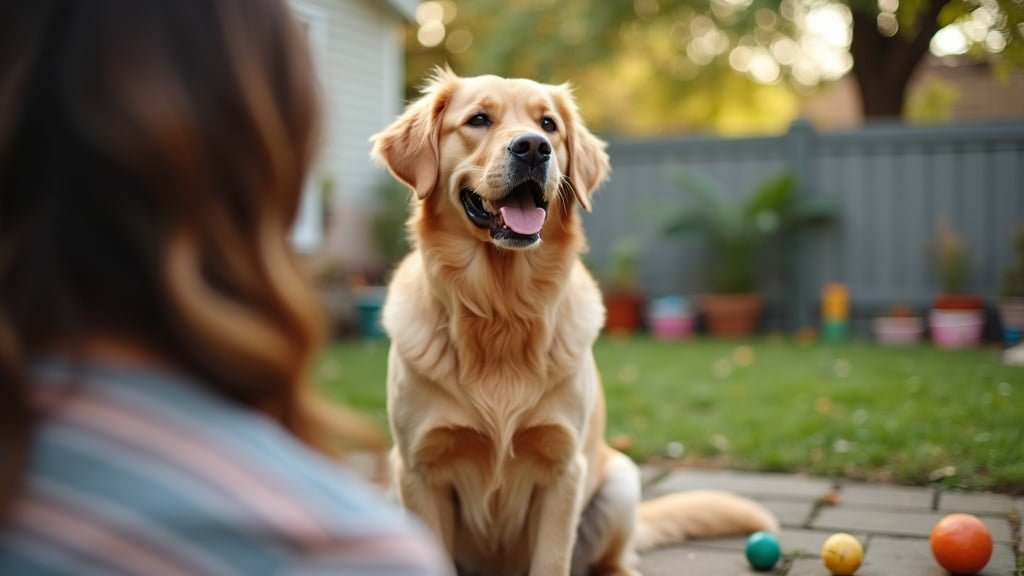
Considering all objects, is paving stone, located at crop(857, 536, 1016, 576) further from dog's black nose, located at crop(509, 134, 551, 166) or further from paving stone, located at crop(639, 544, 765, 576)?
dog's black nose, located at crop(509, 134, 551, 166)

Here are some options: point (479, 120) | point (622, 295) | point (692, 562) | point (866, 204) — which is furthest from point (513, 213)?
point (866, 204)

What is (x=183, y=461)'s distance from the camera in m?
0.89

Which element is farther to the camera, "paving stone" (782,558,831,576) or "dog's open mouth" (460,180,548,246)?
"paving stone" (782,558,831,576)

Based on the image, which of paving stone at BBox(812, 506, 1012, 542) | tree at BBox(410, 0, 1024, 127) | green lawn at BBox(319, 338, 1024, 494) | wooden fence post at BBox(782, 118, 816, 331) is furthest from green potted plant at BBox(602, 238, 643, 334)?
paving stone at BBox(812, 506, 1012, 542)

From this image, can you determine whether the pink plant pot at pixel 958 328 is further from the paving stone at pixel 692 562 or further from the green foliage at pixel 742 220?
the paving stone at pixel 692 562

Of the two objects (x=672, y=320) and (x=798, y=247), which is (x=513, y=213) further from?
(x=798, y=247)

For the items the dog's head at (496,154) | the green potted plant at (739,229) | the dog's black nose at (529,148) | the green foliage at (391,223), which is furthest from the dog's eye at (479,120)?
the green foliage at (391,223)

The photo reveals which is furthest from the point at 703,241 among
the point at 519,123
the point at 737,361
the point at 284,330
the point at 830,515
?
the point at 284,330

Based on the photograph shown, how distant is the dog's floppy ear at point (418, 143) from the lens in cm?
314

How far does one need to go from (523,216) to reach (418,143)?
0.48 m

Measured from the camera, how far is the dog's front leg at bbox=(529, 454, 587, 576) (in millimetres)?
2766

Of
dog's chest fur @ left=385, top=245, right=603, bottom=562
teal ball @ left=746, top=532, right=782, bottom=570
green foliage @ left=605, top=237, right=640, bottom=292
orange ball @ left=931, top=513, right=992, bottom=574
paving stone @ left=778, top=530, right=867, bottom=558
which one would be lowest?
green foliage @ left=605, top=237, right=640, bottom=292

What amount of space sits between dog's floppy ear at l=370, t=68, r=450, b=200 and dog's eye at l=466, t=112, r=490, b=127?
0.12 metres

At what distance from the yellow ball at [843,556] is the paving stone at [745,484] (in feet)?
3.22
